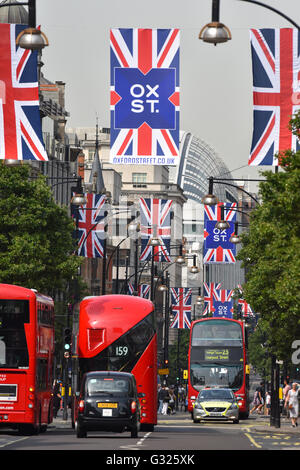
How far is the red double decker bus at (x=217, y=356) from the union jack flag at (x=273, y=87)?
26839mm

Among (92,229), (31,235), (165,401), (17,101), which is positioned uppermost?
(17,101)

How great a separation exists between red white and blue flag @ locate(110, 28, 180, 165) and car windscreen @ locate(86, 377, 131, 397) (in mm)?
5846

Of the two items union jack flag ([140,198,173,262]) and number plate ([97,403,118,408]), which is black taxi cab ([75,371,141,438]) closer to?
number plate ([97,403,118,408])

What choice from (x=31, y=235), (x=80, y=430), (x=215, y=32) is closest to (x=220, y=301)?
(x=31, y=235)

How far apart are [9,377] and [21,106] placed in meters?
7.93

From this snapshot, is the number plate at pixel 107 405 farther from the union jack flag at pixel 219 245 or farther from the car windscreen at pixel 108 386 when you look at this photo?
the union jack flag at pixel 219 245

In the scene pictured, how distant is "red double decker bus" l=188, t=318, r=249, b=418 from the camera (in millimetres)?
61344

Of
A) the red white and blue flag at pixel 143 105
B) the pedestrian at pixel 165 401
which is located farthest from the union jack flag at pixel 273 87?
the pedestrian at pixel 165 401

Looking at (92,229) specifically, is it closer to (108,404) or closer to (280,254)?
(280,254)

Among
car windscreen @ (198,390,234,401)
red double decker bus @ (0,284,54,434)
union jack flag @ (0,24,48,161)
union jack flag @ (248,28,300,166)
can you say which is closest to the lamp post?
union jack flag @ (248,28,300,166)

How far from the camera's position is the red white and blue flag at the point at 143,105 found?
35094 mm

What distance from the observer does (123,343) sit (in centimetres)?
4075

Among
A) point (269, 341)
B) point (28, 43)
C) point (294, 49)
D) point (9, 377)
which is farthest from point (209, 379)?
point (28, 43)

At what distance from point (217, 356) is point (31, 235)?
11186 mm
